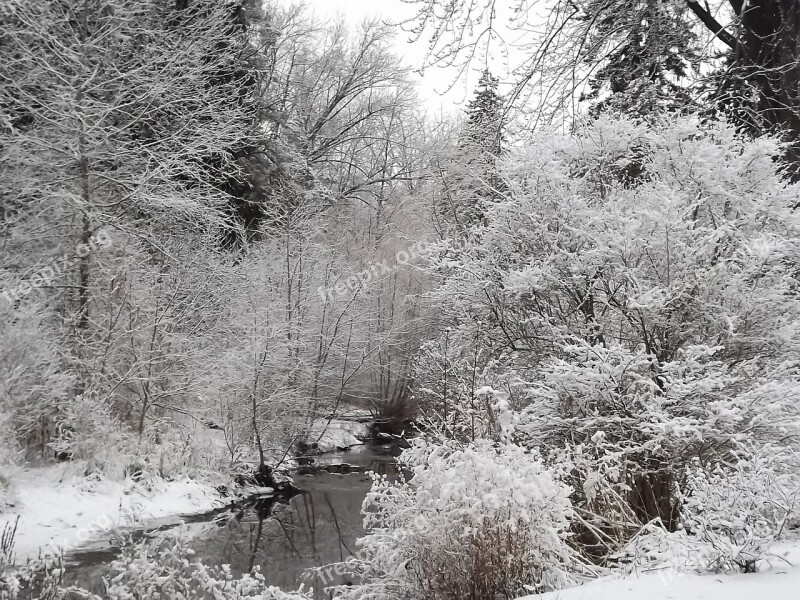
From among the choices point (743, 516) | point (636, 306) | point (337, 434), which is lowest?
point (337, 434)

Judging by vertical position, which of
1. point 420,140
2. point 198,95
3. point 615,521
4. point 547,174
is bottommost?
point 615,521

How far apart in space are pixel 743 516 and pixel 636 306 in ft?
9.80

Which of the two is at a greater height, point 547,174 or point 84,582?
point 547,174

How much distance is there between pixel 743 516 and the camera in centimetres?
385

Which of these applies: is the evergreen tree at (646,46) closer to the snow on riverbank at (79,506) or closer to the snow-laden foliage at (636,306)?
the snow-laden foliage at (636,306)

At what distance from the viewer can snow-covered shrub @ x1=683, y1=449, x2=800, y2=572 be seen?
3.60m

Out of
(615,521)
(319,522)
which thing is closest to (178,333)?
(319,522)

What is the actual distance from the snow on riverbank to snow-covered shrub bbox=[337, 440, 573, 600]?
3963mm

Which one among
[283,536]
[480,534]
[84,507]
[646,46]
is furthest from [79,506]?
[646,46]

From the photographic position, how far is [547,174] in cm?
835

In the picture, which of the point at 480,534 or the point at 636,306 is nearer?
the point at 480,534

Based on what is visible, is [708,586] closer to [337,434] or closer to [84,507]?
[84,507]

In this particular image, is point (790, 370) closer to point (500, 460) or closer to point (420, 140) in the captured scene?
point (500, 460)

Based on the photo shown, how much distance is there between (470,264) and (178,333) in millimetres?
6291
